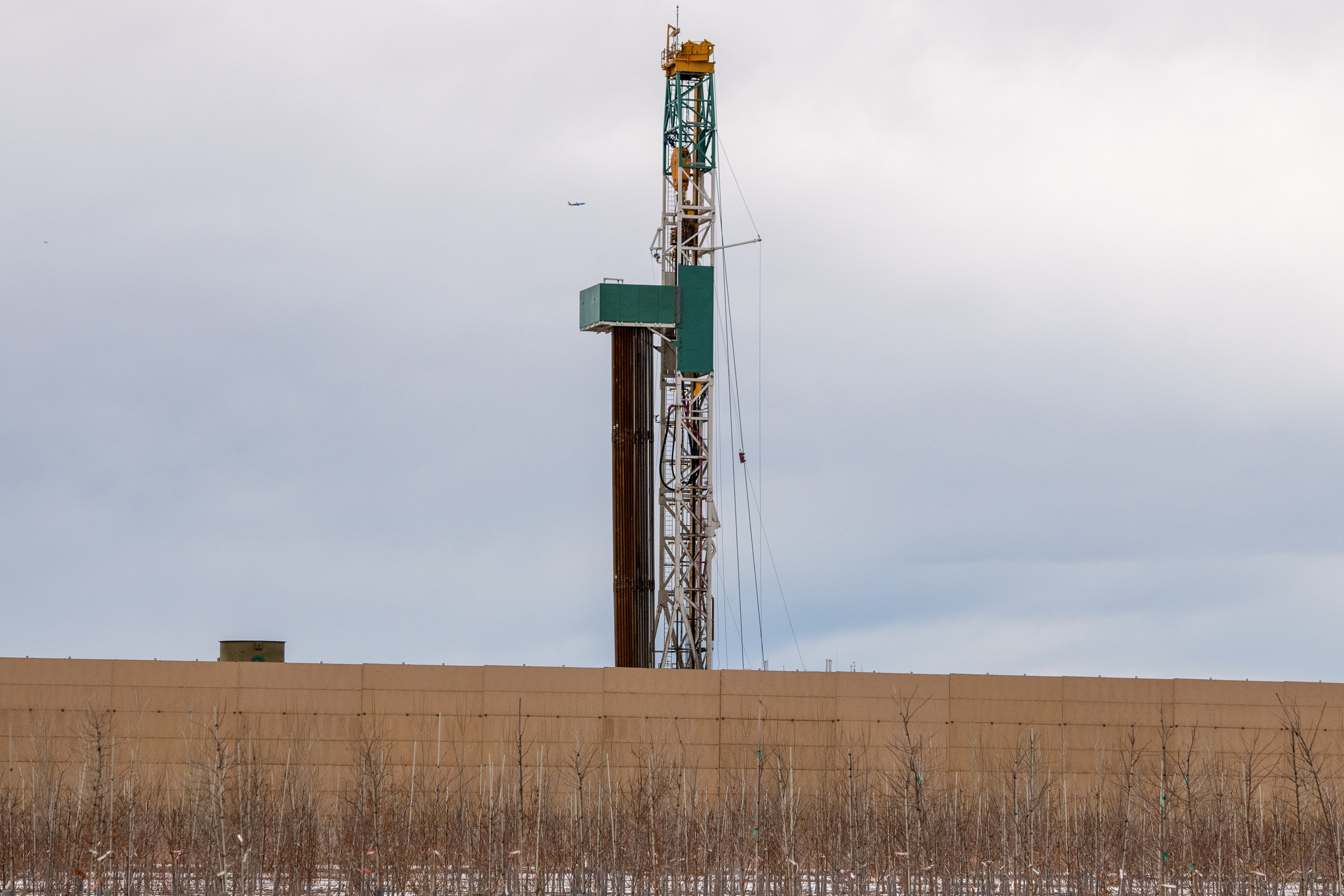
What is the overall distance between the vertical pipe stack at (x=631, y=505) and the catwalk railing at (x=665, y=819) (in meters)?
10.4

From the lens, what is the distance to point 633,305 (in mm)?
51375

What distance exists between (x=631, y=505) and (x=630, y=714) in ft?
35.8

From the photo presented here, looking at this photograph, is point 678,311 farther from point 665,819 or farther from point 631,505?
point 665,819

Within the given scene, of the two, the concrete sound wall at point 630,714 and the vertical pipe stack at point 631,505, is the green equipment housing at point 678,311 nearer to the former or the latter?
the vertical pipe stack at point 631,505

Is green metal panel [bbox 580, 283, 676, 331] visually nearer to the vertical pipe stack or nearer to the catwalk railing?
the vertical pipe stack

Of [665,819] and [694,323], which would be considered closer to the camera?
[665,819]

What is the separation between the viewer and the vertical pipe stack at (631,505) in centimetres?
5097

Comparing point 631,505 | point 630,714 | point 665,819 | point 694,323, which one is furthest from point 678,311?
point 665,819

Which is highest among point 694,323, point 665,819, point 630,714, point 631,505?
point 694,323

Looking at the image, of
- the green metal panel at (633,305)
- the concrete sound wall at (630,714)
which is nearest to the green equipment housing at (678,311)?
the green metal panel at (633,305)

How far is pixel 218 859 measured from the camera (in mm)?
32406

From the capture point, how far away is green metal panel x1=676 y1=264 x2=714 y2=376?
51625mm

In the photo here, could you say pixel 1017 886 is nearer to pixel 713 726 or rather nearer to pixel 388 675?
pixel 713 726

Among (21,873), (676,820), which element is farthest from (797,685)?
(21,873)
